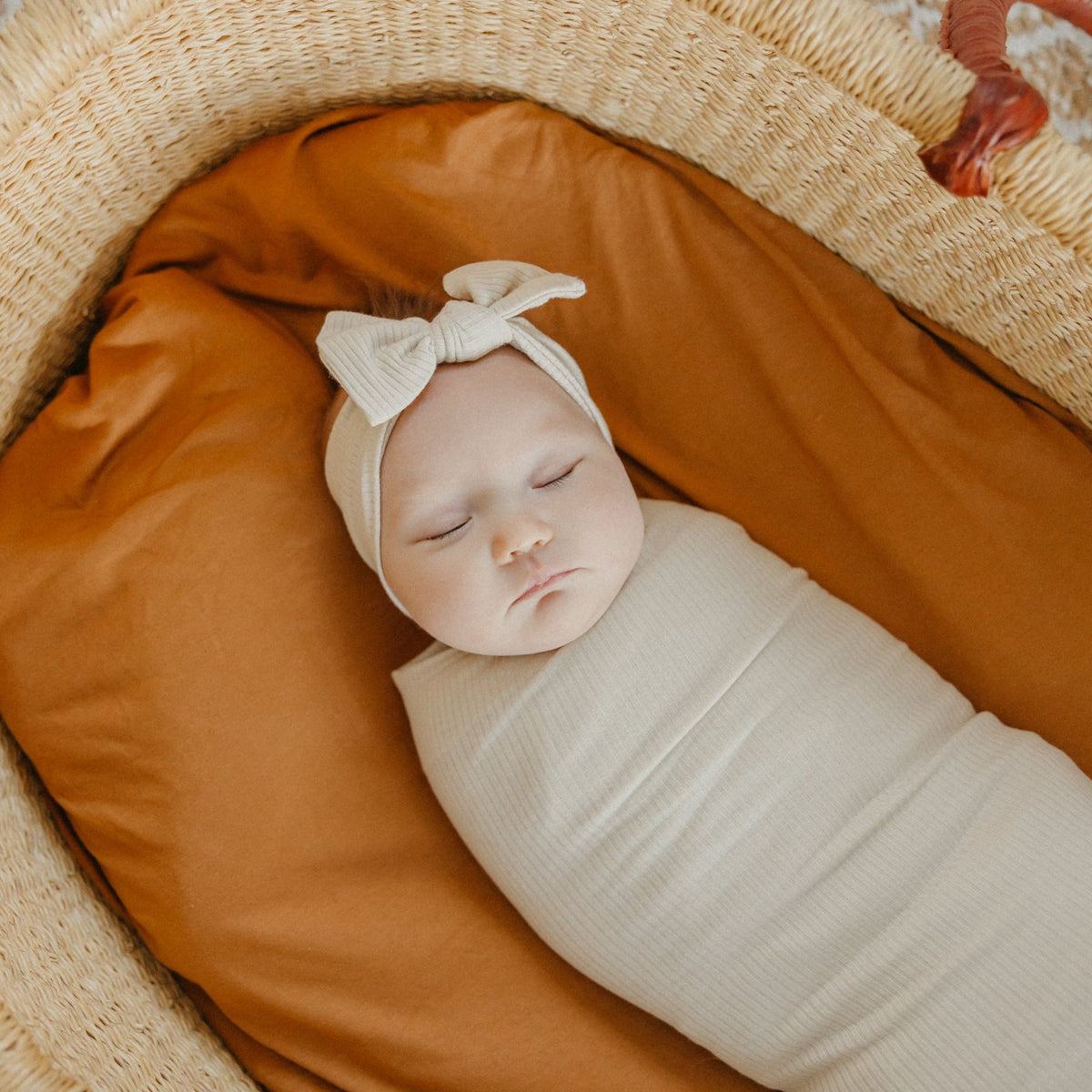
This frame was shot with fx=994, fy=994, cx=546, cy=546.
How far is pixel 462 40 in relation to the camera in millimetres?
1163

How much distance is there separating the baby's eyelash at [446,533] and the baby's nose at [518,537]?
0.17 feet

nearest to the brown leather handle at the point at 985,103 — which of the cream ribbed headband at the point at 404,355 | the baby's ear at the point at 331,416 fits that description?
the cream ribbed headband at the point at 404,355

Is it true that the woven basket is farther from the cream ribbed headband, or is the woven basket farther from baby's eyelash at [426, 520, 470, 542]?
baby's eyelash at [426, 520, 470, 542]

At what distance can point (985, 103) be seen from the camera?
0.84 meters

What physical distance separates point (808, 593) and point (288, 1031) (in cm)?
70

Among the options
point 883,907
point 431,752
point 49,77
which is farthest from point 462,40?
point 883,907

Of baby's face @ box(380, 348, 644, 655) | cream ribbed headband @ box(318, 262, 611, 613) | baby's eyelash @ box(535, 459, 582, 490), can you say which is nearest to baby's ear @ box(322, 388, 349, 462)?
cream ribbed headband @ box(318, 262, 611, 613)

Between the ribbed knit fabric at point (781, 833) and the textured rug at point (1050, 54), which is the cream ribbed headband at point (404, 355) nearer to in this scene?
the ribbed knit fabric at point (781, 833)

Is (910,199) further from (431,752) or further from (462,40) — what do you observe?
(431,752)

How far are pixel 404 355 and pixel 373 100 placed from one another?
0.50 m

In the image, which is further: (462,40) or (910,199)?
(462,40)

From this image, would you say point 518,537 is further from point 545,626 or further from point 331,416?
point 331,416

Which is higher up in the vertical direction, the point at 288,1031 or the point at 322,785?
the point at 322,785

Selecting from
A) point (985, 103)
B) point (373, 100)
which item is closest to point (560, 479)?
point (985, 103)
